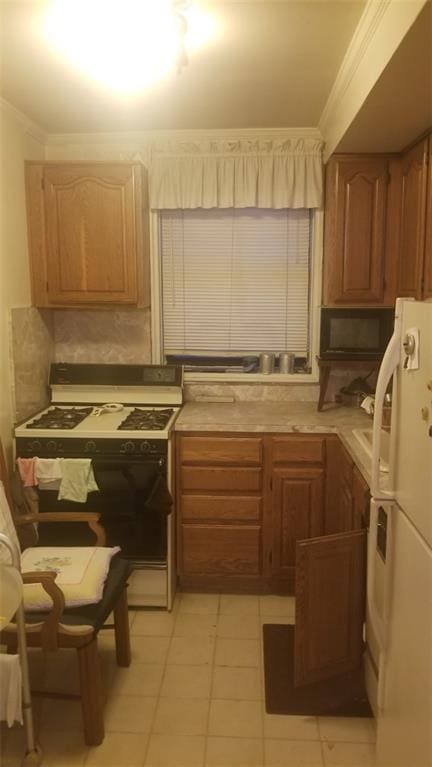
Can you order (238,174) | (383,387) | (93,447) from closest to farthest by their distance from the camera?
1. (383,387)
2. (93,447)
3. (238,174)

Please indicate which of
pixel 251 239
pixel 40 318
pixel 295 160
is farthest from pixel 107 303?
pixel 295 160

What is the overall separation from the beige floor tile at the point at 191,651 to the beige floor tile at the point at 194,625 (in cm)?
4

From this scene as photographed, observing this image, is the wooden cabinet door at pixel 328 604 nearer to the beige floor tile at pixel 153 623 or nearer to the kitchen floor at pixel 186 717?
the kitchen floor at pixel 186 717

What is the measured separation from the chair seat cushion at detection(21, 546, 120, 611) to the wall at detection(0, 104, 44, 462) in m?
0.75

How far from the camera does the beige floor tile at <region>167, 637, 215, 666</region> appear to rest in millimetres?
2476

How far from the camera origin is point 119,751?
1985mm

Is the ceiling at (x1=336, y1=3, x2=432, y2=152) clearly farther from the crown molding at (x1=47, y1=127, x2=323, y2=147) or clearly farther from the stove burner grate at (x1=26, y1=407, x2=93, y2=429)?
the stove burner grate at (x1=26, y1=407, x2=93, y2=429)

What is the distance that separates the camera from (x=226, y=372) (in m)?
Result: 3.46

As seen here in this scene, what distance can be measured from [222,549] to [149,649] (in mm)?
616

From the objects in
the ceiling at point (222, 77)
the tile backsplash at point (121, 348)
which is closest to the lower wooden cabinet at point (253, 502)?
the tile backsplash at point (121, 348)

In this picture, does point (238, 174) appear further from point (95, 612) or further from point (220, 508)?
point (95, 612)

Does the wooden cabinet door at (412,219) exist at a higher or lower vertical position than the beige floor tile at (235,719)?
higher

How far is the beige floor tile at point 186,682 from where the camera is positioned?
89.4 inches

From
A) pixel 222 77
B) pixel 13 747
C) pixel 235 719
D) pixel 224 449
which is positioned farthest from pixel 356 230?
pixel 13 747
